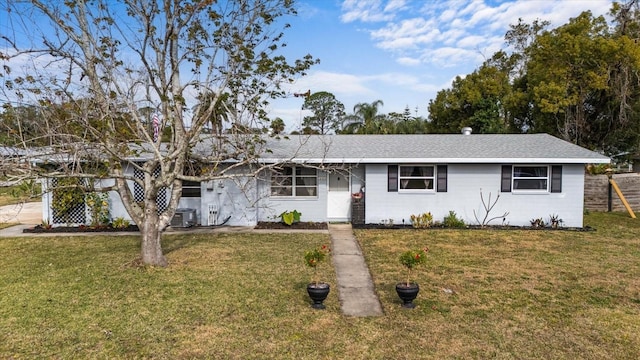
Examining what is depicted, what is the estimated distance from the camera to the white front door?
1391cm

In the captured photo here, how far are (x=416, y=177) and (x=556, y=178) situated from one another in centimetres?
463

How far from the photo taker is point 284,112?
994 cm

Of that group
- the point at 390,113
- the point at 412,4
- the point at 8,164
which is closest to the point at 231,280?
the point at 8,164

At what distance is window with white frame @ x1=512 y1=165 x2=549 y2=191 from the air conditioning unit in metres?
11.0

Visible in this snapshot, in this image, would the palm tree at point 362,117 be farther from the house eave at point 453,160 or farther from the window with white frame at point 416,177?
the house eave at point 453,160

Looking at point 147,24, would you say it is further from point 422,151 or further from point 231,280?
point 422,151

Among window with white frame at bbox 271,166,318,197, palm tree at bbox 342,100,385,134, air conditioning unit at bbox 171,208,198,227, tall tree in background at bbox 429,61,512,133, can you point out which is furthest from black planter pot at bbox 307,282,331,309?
palm tree at bbox 342,100,385,134

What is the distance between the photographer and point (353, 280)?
24.0 feet

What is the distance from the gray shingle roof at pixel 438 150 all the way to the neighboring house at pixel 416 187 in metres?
0.03

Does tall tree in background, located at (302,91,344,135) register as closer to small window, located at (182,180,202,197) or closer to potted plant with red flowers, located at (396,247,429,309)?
small window, located at (182,180,202,197)

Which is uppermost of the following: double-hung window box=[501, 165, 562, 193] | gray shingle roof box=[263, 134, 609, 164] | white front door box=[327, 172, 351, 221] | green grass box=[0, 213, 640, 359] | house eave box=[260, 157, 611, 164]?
gray shingle roof box=[263, 134, 609, 164]

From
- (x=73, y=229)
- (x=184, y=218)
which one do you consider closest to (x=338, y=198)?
(x=184, y=218)

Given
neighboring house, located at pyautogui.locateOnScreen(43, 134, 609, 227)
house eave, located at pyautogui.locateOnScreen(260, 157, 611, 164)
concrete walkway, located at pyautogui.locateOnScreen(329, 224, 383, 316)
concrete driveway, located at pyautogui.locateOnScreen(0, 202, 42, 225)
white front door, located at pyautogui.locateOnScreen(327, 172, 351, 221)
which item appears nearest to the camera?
concrete walkway, located at pyautogui.locateOnScreen(329, 224, 383, 316)

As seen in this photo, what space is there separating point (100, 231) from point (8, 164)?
21.4ft
